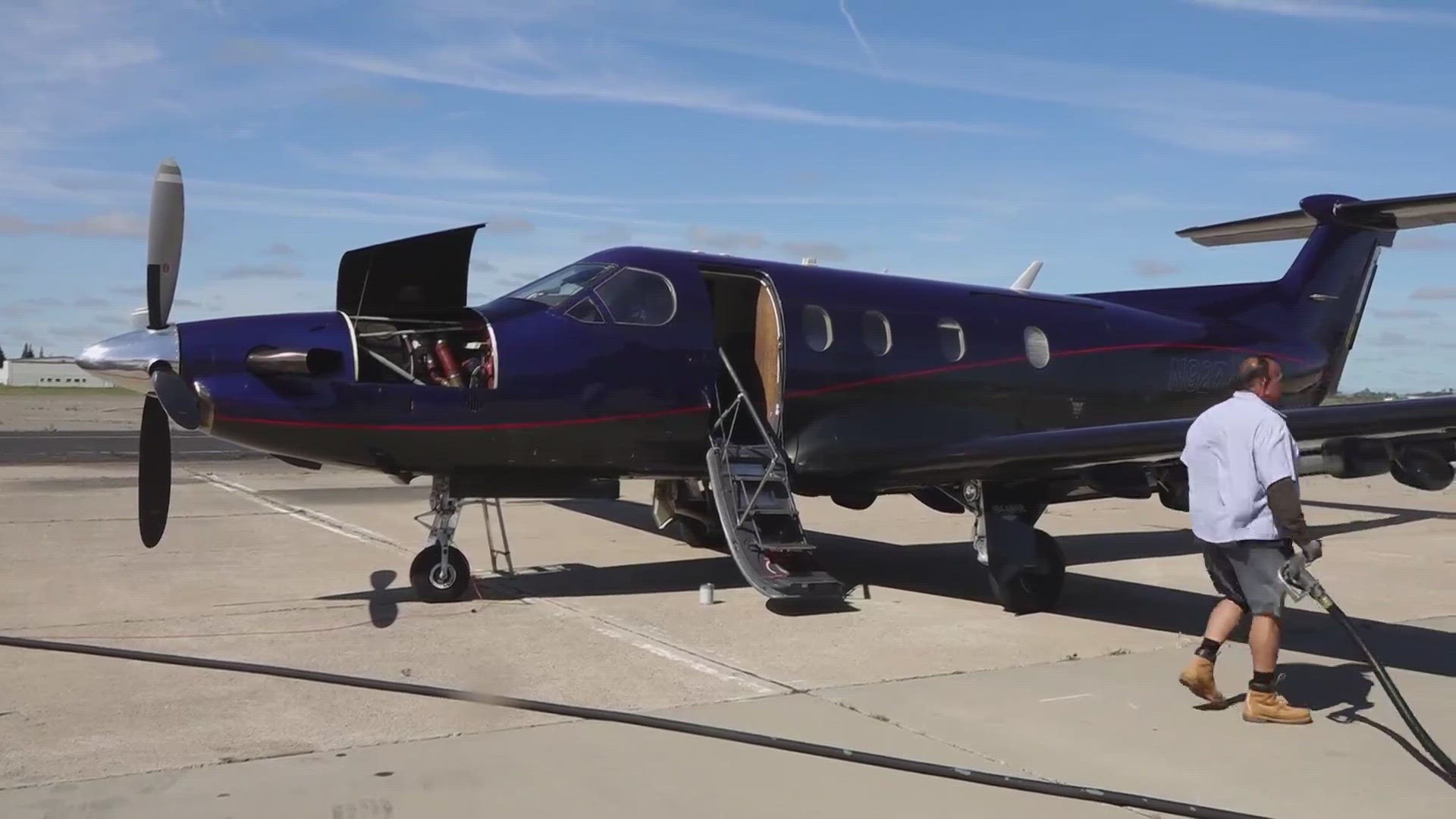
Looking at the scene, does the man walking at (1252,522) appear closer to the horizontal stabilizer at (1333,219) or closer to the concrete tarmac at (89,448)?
the horizontal stabilizer at (1333,219)

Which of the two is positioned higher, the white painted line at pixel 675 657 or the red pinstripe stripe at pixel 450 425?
the red pinstripe stripe at pixel 450 425

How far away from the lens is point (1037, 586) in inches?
375

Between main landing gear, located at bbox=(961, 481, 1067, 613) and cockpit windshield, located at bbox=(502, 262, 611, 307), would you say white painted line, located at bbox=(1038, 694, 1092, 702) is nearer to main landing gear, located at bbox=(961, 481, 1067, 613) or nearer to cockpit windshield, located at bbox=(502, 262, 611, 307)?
main landing gear, located at bbox=(961, 481, 1067, 613)

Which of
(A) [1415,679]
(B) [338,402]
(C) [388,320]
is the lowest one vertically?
(A) [1415,679]

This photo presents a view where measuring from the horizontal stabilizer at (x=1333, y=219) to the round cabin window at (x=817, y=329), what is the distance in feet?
23.2

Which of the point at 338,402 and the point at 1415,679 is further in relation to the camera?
the point at 338,402

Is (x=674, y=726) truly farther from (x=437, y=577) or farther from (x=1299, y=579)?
(x=437, y=577)

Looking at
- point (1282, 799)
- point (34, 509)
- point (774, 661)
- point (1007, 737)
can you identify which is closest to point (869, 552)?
point (774, 661)

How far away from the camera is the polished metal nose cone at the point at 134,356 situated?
26.4ft

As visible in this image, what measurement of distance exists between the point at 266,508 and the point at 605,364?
8.61 m

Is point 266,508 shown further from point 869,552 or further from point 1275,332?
point 1275,332

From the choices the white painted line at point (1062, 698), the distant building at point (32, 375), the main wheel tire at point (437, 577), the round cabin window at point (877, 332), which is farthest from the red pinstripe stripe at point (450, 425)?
the distant building at point (32, 375)

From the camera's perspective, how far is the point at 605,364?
9.55m

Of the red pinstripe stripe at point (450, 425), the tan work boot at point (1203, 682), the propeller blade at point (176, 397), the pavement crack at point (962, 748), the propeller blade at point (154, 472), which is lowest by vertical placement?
the pavement crack at point (962, 748)
